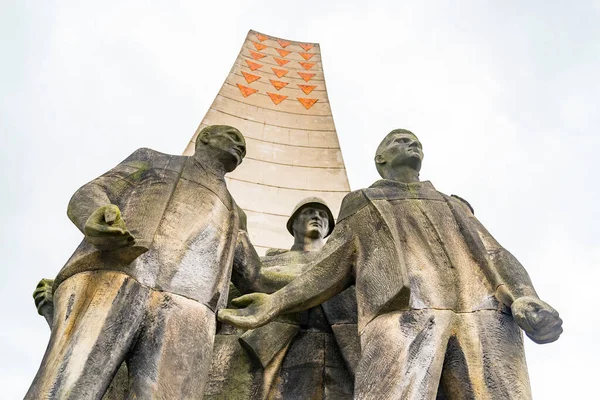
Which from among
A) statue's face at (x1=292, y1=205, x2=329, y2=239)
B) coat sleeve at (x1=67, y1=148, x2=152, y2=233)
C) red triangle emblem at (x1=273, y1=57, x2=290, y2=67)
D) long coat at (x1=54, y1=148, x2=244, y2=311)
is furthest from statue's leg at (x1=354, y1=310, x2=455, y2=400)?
red triangle emblem at (x1=273, y1=57, x2=290, y2=67)

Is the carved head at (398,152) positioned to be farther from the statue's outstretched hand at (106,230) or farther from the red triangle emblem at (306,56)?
the red triangle emblem at (306,56)

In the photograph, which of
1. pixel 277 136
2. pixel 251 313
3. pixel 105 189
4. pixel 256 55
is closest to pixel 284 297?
pixel 251 313

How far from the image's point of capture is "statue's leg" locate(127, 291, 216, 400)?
3734 mm

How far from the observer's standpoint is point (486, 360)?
12.3 ft

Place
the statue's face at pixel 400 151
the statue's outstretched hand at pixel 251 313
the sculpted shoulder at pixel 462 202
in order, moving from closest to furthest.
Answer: the statue's outstretched hand at pixel 251 313
the sculpted shoulder at pixel 462 202
the statue's face at pixel 400 151

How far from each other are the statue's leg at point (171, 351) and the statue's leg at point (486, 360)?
1451 millimetres

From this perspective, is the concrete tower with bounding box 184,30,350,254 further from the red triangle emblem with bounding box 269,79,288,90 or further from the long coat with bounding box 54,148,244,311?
the long coat with bounding box 54,148,244,311


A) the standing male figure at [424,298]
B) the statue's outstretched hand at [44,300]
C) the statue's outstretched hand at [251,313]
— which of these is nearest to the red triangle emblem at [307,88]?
the standing male figure at [424,298]

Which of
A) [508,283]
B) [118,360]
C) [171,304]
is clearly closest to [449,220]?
[508,283]

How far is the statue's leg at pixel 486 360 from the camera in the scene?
143 inches

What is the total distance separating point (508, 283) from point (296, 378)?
5.25ft

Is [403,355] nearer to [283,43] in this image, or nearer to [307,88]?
[307,88]

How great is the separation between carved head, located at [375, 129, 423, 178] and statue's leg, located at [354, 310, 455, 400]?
1.60m

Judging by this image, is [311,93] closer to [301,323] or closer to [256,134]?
[256,134]
